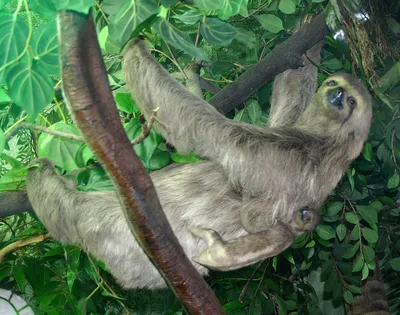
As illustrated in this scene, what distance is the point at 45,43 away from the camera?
101 centimetres

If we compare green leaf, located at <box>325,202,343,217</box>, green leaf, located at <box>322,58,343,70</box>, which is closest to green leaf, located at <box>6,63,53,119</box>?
green leaf, located at <box>322,58,343,70</box>

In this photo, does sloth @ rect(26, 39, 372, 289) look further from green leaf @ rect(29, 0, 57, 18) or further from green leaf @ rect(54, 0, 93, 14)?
green leaf @ rect(54, 0, 93, 14)

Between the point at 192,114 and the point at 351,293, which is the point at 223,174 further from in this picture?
the point at 351,293

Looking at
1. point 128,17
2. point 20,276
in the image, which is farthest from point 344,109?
point 20,276

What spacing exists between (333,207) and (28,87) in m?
1.95

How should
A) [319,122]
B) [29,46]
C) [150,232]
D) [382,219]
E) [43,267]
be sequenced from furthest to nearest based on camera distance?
[382,219], [43,267], [319,122], [150,232], [29,46]

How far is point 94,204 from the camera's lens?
6.17ft

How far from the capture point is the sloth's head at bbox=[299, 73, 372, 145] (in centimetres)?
202

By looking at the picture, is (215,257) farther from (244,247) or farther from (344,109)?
(344,109)

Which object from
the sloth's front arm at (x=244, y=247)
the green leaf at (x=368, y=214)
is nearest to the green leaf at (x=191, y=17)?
the sloth's front arm at (x=244, y=247)

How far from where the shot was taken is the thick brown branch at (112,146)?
2.86 feet

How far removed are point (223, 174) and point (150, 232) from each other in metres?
0.83

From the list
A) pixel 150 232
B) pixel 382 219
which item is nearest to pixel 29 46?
pixel 150 232

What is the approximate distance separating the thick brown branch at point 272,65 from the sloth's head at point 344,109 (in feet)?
0.69
